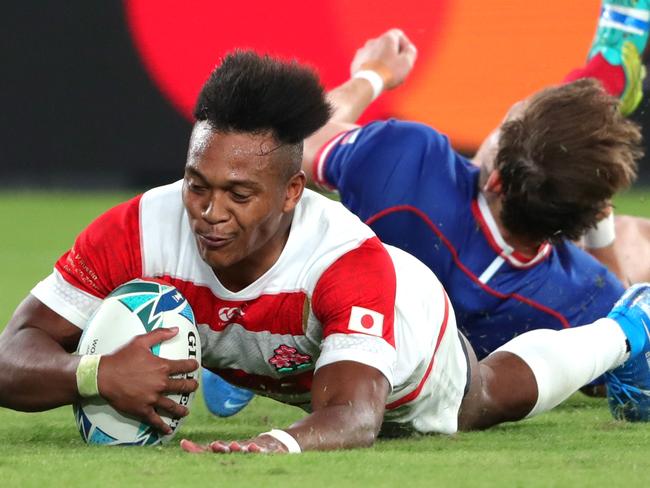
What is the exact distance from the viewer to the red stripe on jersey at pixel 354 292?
11.5 ft

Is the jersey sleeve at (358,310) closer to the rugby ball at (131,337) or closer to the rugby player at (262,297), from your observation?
the rugby player at (262,297)

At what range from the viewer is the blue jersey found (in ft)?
15.6

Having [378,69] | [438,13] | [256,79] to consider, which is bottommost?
[438,13]

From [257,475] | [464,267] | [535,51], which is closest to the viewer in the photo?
[257,475]

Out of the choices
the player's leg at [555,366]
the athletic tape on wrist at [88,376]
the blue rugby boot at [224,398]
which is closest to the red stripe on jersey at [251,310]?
the athletic tape on wrist at [88,376]

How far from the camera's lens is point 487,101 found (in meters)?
10.9

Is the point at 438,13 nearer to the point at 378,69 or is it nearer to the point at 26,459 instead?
the point at 378,69

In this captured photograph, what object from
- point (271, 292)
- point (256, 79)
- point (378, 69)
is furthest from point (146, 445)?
point (378, 69)

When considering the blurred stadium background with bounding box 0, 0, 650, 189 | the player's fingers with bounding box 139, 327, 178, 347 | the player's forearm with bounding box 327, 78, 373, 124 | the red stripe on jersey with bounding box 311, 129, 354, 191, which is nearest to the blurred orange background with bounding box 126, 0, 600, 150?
the blurred stadium background with bounding box 0, 0, 650, 189

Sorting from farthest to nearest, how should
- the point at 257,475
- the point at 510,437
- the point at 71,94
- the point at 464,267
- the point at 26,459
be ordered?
the point at 71,94
the point at 464,267
the point at 510,437
the point at 26,459
the point at 257,475

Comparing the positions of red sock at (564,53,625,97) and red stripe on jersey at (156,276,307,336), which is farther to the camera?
red sock at (564,53,625,97)

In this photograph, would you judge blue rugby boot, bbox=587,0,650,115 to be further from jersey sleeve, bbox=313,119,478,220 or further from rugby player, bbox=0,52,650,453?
rugby player, bbox=0,52,650,453

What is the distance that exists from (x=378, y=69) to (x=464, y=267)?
141 centimetres

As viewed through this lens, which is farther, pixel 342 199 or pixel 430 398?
pixel 342 199
